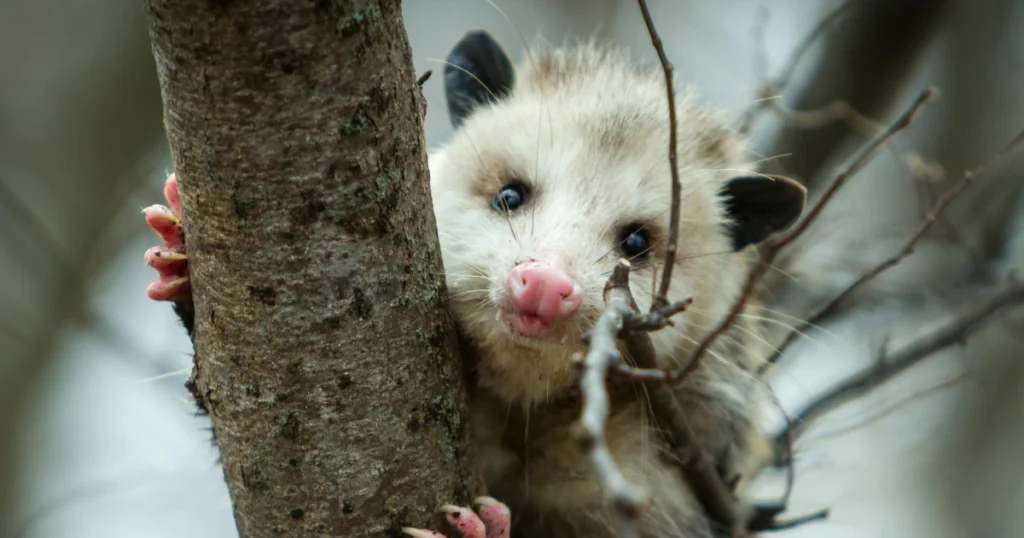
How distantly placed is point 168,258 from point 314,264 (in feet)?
1.48

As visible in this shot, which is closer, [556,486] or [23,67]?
[556,486]

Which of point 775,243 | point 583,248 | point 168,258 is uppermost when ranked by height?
point 168,258

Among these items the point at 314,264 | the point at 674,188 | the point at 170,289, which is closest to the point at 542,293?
the point at 674,188

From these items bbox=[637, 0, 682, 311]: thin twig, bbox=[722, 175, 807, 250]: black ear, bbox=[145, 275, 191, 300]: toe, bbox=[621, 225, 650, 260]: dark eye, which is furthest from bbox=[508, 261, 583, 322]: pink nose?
bbox=[722, 175, 807, 250]: black ear

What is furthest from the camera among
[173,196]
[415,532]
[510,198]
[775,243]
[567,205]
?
[510,198]

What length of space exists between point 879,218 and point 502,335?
11.2 feet

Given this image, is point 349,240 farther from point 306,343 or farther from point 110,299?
point 110,299

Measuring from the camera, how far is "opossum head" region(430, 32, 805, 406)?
213cm

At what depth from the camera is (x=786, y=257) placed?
332 centimetres

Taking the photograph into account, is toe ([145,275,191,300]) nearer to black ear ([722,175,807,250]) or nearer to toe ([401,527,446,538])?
toe ([401,527,446,538])

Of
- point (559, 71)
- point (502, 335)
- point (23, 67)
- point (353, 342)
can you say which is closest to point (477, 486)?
point (502, 335)

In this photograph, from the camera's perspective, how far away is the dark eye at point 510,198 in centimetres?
243

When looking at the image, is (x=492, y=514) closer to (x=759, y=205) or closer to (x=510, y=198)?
(x=510, y=198)

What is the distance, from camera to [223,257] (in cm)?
163
